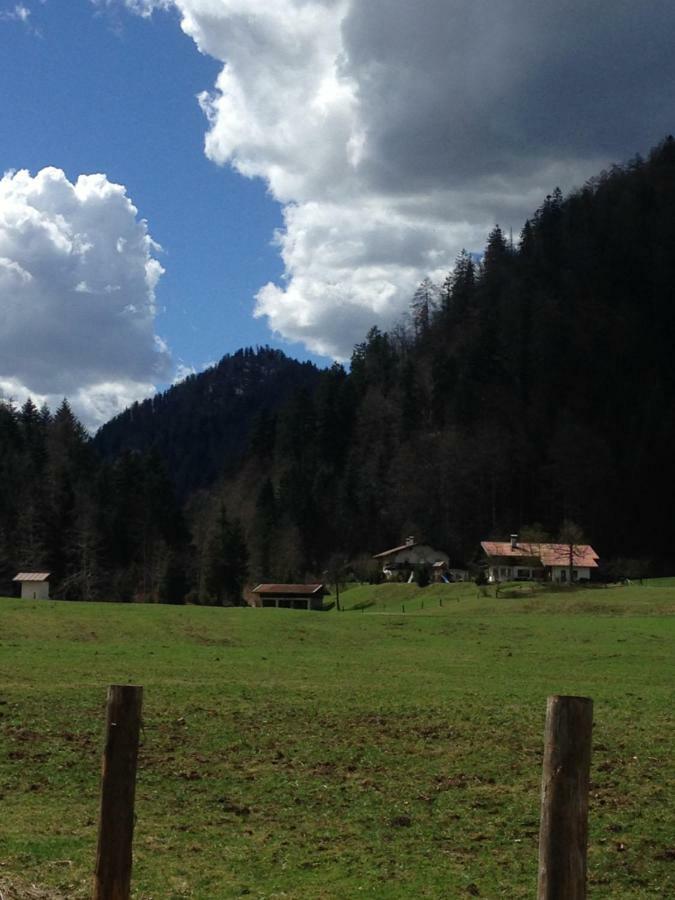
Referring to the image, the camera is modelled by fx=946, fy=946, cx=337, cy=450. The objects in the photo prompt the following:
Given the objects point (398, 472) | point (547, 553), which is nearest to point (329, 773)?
point (547, 553)

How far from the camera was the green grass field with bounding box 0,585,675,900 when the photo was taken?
11672 mm

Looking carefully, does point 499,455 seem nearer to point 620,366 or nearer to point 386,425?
point 386,425

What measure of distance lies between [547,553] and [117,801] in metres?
118

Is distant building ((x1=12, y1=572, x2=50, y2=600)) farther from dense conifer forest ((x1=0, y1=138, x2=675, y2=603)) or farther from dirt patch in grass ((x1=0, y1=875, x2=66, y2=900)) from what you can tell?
dirt patch in grass ((x1=0, y1=875, x2=66, y2=900))

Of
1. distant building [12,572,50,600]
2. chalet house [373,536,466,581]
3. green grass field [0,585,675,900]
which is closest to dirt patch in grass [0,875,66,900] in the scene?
green grass field [0,585,675,900]

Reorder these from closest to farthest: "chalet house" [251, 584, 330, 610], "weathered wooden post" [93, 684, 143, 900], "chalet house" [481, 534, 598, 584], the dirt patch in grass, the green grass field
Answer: "weathered wooden post" [93, 684, 143, 900]
the dirt patch in grass
the green grass field
"chalet house" [251, 584, 330, 610]
"chalet house" [481, 534, 598, 584]

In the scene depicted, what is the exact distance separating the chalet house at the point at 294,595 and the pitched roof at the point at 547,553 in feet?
84.7

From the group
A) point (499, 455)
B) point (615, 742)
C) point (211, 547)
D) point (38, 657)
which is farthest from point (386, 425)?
Answer: point (615, 742)

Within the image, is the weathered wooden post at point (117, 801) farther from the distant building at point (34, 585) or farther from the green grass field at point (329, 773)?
the distant building at point (34, 585)

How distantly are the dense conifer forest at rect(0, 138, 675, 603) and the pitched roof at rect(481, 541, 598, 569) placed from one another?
15.3 feet

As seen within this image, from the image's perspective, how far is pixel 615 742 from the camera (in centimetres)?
1908

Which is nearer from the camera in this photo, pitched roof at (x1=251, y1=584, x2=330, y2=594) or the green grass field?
the green grass field

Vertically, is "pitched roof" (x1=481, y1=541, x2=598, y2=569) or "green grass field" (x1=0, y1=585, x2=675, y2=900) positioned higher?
"pitched roof" (x1=481, y1=541, x2=598, y2=569)

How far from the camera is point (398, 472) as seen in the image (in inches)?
6772
